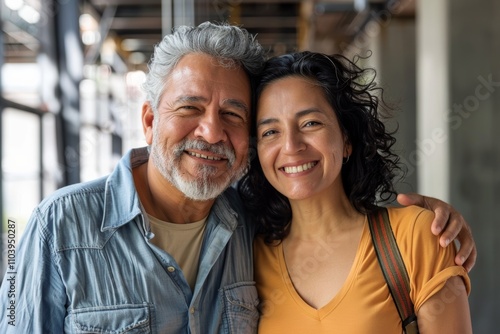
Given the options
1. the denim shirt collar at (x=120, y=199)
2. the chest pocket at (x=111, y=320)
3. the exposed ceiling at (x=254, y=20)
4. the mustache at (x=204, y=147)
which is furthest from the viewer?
the exposed ceiling at (x=254, y=20)

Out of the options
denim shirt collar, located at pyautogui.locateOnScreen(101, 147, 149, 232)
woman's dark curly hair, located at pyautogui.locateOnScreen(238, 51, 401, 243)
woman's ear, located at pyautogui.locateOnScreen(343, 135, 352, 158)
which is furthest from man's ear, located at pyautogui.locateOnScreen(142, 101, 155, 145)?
woman's ear, located at pyautogui.locateOnScreen(343, 135, 352, 158)

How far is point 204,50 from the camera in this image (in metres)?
1.89

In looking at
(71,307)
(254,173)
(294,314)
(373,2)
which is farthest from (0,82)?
(373,2)

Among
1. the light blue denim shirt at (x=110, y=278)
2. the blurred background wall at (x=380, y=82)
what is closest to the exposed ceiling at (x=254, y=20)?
the blurred background wall at (x=380, y=82)

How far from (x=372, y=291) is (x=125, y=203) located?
29.8 inches

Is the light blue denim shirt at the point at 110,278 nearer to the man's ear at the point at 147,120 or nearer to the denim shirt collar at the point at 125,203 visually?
the denim shirt collar at the point at 125,203

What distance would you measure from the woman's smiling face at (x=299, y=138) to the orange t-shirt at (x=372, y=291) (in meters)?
0.23

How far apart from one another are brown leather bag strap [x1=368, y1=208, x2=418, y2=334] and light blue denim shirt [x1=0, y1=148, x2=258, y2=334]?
1.37 ft

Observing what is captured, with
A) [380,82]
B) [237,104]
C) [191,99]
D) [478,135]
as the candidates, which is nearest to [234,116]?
[237,104]

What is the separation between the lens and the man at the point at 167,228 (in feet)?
5.31

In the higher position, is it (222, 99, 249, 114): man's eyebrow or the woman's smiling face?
(222, 99, 249, 114): man's eyebrow

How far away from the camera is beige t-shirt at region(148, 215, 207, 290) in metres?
1.82

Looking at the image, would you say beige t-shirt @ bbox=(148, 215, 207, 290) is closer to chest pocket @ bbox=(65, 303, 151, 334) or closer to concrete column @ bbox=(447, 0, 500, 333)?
chest pocket @ bbox=(65, 303, 151, 334)

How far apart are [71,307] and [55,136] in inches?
166
